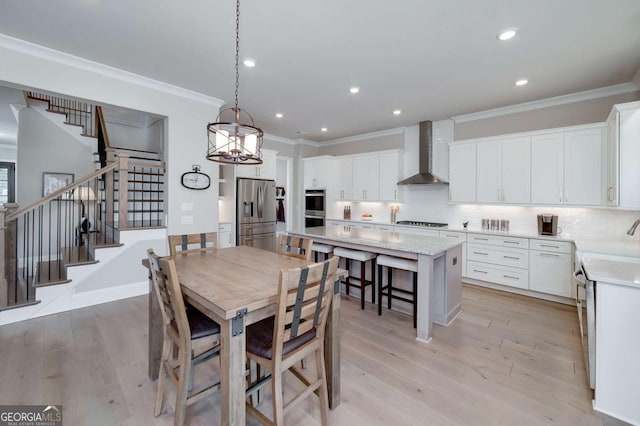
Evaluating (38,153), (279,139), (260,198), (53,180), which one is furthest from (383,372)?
(38,153)

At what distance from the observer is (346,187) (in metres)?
6.41

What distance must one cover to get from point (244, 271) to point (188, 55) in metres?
2.48

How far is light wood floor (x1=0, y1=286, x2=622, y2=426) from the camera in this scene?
5.68 ft

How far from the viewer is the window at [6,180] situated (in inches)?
267

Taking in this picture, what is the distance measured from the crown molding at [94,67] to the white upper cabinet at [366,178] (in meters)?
3.23

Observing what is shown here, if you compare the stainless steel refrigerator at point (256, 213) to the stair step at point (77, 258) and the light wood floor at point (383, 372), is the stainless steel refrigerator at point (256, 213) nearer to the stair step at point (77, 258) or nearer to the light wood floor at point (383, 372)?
the stair step at point (77, 258)

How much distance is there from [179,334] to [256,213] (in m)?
4.07

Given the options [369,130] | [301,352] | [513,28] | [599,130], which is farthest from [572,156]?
[301,352]

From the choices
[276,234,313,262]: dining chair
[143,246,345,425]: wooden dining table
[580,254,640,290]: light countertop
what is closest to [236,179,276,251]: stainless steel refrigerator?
[143,246,345,425]: wooden dining table

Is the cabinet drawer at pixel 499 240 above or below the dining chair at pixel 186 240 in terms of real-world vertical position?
below

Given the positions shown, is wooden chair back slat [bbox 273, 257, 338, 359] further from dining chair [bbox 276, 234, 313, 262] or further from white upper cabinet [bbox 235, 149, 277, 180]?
white upper cabinet [bbox 235, 149, 277, 180]

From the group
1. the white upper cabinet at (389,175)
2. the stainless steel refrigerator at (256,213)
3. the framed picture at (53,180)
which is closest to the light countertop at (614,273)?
the white upper cabinet at (389,175)

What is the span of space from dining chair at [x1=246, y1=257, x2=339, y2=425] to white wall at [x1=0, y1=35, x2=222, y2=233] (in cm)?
294

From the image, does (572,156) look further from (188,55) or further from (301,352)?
(188,55)
